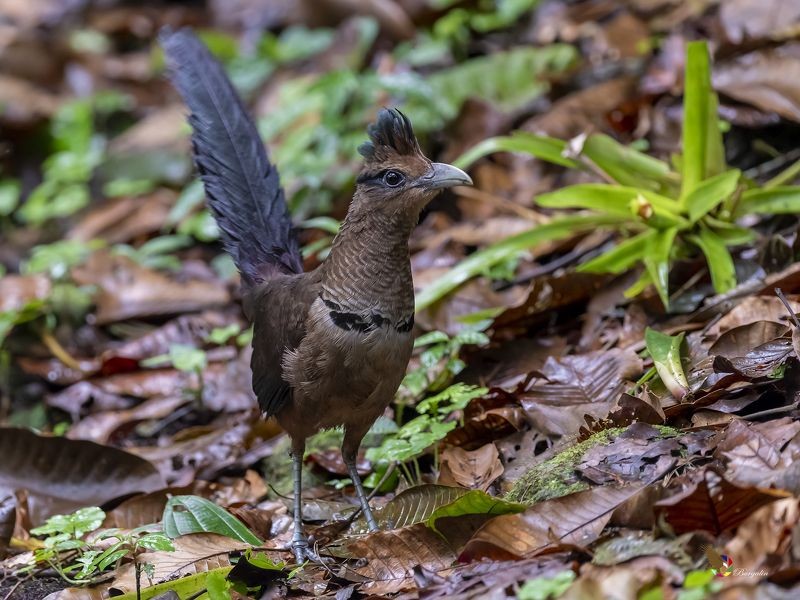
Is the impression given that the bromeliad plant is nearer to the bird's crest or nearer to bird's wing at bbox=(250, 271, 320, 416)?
bird's wing at bbox=(250, 271, 320, 416)

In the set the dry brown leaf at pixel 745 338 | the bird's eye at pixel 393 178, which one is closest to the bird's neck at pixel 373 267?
the bird's eye at pixel 393 178

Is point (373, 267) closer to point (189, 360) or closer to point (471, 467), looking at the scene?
point (471, 467)

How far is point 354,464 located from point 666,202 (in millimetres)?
1859

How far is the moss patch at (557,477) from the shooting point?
3.30 meters

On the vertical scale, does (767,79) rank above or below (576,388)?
above

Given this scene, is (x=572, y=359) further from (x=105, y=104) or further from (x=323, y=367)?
(x=105, y=104)

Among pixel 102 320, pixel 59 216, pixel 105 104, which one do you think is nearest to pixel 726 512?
pixel 102 320

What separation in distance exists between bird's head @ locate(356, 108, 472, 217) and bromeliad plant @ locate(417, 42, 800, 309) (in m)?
1.08

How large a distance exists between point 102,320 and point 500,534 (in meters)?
4.26

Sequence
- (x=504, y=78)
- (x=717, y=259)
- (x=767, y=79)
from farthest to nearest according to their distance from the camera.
A: (x=504, y=78), (x=767, y=79), (x=717, y=259)

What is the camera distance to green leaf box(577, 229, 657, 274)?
182 inches

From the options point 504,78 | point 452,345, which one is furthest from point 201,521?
point 504,78

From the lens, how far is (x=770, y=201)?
4617mm

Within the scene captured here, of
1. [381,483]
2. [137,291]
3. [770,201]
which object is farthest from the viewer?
[137,291]
